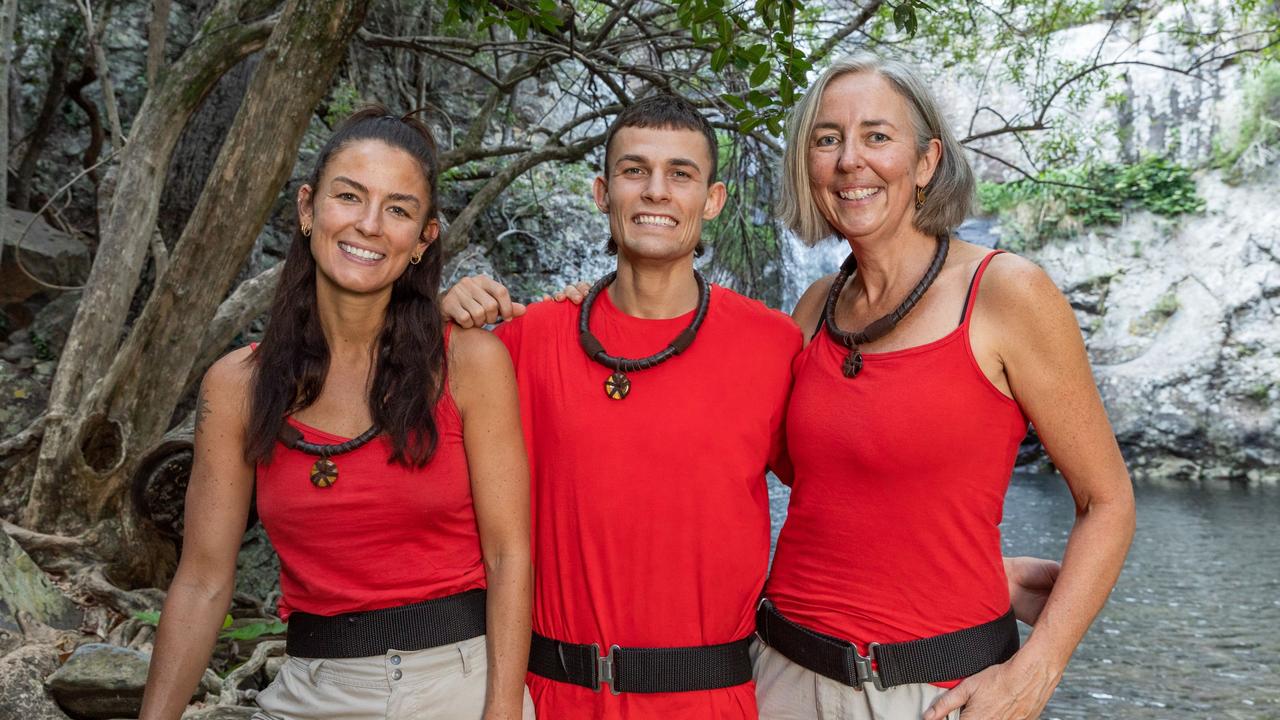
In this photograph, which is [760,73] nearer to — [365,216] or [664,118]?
[664,118]

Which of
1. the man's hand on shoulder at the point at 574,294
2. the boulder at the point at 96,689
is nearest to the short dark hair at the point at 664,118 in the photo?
the man's hand on shoulder at the point at 574,294

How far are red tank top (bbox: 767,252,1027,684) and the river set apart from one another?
5.13m

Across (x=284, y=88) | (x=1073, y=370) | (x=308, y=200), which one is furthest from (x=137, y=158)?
(x=1073, y=370)

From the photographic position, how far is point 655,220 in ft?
8.52

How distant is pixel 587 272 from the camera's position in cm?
1146

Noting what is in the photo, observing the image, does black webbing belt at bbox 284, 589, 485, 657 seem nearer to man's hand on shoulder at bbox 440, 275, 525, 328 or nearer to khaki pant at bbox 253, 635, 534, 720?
khaki pant at bbox 253, 635, 534, 720

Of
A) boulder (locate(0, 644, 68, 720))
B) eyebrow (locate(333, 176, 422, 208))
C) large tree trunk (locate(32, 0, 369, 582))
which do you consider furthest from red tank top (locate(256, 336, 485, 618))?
large tree trunk (locate(32, 0, 369, 582))

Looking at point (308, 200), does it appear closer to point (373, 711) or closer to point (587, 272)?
point (373, 711)

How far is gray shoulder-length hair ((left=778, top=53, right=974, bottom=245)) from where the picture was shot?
2494mm

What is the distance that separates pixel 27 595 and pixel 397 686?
3.05 metres

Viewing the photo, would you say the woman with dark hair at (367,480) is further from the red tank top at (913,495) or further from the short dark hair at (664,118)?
the red tank top at (913,495)

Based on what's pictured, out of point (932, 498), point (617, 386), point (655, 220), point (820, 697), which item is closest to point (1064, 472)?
point (932, 498)

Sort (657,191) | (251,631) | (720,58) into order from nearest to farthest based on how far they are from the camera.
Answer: (657,191), (720,58), (251,631)

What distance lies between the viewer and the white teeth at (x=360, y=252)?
2281 millimetres
